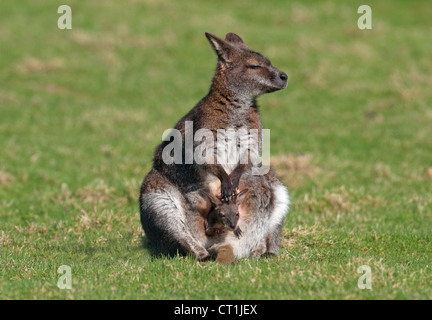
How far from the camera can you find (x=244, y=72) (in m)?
8.34

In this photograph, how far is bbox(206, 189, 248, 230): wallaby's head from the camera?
25.3 ft

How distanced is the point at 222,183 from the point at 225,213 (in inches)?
13.3

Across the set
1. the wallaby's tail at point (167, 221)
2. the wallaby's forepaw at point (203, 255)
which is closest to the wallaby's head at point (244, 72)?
the wallaby's tail at point (167, 221)

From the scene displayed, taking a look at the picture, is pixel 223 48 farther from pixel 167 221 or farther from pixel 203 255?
pixel 203 255

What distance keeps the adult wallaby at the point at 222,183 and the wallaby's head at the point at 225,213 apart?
93 millimetres

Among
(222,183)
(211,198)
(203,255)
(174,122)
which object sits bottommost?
(203,255)

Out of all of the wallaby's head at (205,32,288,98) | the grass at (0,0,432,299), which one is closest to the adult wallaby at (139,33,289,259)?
the wallaby's head at (205,32,288,98)

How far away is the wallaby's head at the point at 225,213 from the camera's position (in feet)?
25.3

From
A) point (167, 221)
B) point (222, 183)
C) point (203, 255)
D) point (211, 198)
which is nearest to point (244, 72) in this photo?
point (222, 183)

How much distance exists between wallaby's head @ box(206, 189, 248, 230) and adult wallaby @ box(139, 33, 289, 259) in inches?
3.7

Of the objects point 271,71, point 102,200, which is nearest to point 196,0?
point 102,200

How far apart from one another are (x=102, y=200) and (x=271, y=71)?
14.8 ft

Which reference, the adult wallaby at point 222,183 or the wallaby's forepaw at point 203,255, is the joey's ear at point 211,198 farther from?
the wallaby's forepaw at point 203,255

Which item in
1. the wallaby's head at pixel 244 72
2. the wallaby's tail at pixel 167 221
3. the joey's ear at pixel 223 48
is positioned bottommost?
the wallaby's tail at pixel 167 221
